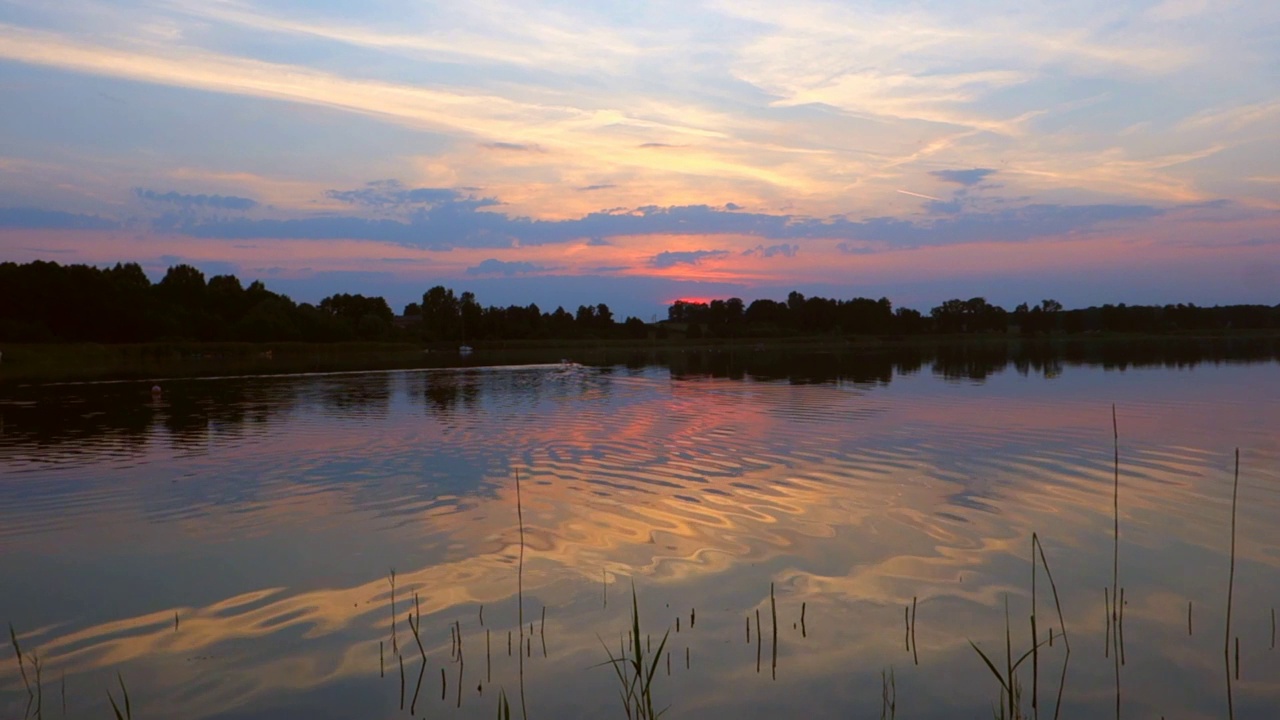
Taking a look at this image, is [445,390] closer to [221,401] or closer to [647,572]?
[221,401]

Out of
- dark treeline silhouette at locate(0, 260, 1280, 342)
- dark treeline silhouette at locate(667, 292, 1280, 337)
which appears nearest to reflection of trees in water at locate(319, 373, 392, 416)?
dark treeline silhouette at locate(0, 260, 1280, 342)

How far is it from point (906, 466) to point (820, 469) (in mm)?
1711

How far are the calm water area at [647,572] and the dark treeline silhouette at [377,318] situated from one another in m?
76.9

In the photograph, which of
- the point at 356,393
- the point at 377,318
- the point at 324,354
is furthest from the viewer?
the point at 377,318

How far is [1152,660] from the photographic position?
25.3 feet

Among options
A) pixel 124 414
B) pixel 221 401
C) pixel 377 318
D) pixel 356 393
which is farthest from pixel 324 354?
pixel 124 414

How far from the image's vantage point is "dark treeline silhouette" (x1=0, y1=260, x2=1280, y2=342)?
8862 cm

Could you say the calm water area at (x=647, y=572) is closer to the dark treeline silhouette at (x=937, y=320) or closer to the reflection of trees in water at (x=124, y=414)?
the reflection of trees in water at (x=124, y=414)

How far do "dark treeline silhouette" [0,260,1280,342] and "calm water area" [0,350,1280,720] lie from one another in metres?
76.9

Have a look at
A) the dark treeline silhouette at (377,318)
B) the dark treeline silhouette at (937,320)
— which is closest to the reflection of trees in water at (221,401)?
the dark treeline silhouette at (377,318)

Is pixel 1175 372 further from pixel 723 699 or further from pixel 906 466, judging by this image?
pixel 723 699

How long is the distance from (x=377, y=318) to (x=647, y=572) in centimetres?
11977

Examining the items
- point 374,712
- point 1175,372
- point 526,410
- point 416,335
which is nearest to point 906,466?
point 374,712

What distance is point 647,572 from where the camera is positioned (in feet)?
34.3
